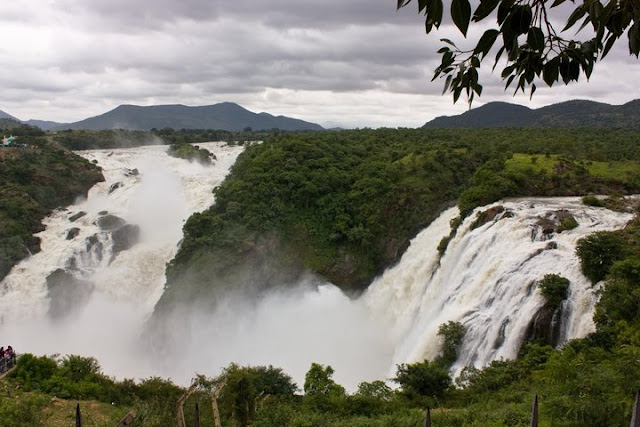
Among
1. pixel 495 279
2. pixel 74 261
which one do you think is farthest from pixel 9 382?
pixel 74 261

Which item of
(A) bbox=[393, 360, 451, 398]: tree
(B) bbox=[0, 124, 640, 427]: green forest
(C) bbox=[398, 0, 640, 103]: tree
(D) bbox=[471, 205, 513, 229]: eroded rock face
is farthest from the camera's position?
(D) bbox=[471, 205, 513, 229]: eroded rock face

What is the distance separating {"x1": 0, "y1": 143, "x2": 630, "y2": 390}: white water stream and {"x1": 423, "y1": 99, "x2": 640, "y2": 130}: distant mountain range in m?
54.3

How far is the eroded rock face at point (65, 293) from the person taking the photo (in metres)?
29.4

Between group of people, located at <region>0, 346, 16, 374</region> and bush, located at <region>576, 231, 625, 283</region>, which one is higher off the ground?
bush, located at <region>576, 231, 625, 283</region>

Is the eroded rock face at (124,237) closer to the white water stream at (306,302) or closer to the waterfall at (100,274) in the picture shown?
the waterfall at (100,274)

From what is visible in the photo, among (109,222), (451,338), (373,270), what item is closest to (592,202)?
(451,338)

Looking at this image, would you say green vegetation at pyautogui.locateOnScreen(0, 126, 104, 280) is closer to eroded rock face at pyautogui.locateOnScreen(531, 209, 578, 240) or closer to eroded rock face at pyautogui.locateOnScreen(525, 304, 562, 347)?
eroded rock face at pyautogui.locateOnScreen(531, 209, 578, 240)

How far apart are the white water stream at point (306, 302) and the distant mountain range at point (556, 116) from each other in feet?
178

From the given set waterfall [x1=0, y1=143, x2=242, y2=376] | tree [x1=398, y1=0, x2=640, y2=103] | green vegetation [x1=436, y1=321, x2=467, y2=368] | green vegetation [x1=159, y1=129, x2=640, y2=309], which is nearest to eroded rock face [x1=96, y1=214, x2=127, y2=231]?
waterfall [x1=0, y1=143, x2=242, y2=376]

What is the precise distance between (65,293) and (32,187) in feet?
45.0

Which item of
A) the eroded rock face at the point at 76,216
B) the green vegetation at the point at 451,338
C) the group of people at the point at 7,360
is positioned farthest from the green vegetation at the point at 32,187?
the green vegetation at the point at 451,338

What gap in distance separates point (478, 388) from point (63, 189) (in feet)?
126

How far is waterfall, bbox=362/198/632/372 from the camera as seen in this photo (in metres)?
14.6

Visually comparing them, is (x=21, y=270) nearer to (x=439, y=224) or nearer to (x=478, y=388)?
(x=439, y=224)
